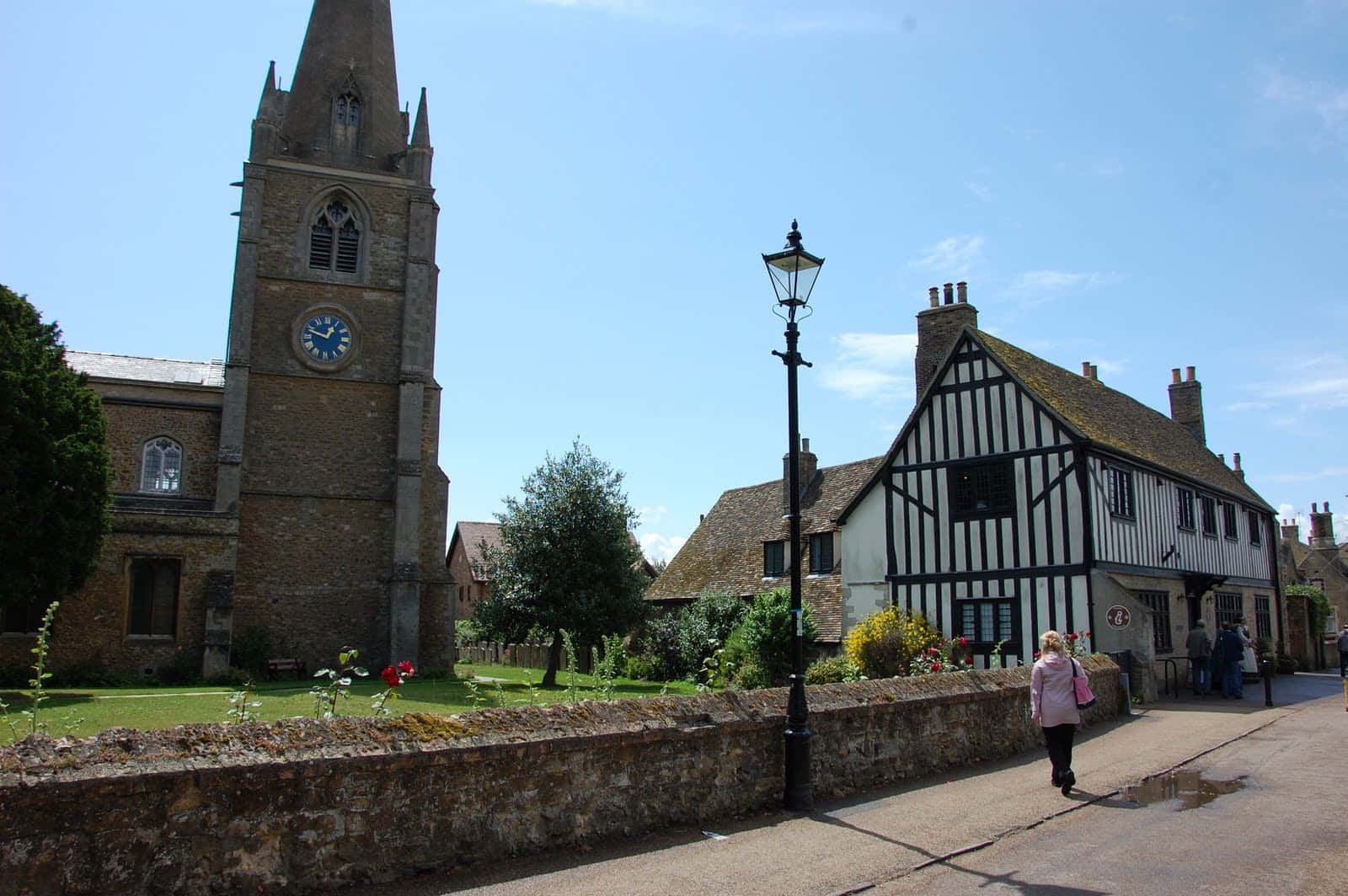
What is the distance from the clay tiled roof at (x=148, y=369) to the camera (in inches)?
1286

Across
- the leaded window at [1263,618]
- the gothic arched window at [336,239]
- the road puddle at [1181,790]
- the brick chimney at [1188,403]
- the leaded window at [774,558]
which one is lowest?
the road puddle at [1181,790]

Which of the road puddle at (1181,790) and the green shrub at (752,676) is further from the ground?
the road puddle at (1181,790)

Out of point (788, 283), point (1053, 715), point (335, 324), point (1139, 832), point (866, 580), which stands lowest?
point (1139, 832)

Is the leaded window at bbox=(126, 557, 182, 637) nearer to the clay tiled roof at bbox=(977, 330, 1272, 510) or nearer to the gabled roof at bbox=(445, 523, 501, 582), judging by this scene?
the clay tiled roof at bbox=(977, 330, 1272, 510)

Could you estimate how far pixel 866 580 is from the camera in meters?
23.8

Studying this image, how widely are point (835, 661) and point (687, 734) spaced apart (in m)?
13.8

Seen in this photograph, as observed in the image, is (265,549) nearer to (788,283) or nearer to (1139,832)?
(788,283)

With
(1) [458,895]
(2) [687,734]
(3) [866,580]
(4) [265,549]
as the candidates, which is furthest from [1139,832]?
(4) [265,549]

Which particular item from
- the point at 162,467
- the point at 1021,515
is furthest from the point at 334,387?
the point at 1021,515

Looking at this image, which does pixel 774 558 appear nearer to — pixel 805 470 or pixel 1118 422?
pixel 805 470

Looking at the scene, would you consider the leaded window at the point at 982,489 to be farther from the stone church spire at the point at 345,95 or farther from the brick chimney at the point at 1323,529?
the brick chimney at the point at 1323,529

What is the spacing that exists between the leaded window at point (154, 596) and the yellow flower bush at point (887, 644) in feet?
62.2

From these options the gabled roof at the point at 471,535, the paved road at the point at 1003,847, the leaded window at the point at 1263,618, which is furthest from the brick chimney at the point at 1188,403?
the gabled roof at the point at 471,535

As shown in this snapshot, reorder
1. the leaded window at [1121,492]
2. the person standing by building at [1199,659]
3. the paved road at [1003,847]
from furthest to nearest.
Answer: the leaded window at [1121,492] → the person standing by building at [1199,659] → the paved road at [1003,847]
